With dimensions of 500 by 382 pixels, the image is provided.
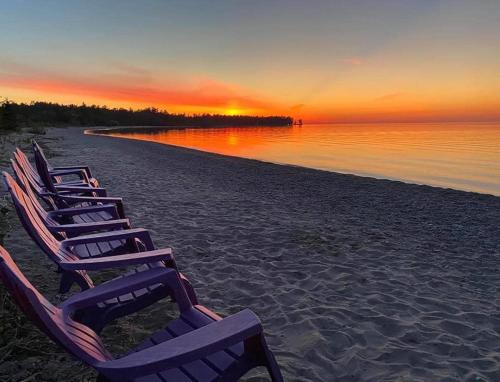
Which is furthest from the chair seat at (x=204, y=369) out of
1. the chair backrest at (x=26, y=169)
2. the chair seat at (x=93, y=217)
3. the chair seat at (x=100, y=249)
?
the chair backrest at (x=26, y=169)

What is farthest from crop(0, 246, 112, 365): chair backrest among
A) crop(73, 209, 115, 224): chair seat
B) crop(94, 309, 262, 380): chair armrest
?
crop(73, 209, 115, 224): chair seat

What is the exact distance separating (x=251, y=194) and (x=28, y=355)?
8559 mm

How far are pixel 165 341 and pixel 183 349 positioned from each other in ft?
1.27

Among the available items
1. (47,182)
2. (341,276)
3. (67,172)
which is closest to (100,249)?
(47,182)

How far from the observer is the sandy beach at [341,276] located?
3.21 meters

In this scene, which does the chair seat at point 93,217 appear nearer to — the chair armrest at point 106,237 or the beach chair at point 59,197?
the beach chair at point 59,197

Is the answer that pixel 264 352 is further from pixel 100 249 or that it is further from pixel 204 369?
pixel 100 249

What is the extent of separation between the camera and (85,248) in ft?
12.4

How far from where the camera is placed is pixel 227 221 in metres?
7.75

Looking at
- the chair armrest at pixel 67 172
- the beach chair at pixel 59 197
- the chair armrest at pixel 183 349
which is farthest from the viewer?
the chair armrest at pixel 67 172

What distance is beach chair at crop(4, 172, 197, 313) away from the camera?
261 centimetres

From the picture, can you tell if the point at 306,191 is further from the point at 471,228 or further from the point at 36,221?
the point at 36,221

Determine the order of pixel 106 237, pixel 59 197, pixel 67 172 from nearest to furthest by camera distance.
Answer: pixel 106 237 → pixel 59 197 → pixel 67 172

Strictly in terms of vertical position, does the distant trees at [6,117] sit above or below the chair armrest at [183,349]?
above
